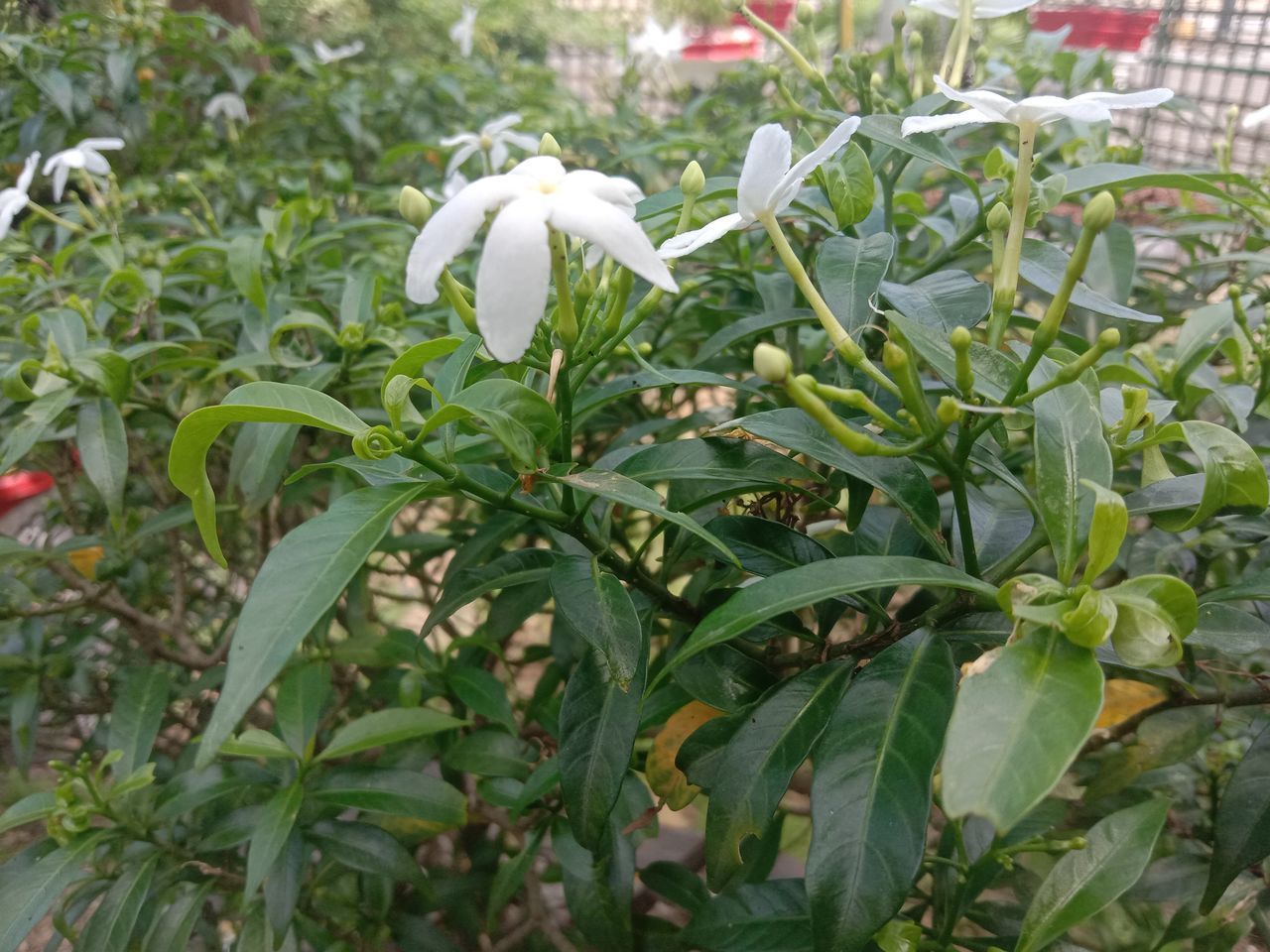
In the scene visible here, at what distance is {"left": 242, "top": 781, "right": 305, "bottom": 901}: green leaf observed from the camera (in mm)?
701

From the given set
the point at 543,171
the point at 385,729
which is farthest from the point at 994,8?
the point at 385,729

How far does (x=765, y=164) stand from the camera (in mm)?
516

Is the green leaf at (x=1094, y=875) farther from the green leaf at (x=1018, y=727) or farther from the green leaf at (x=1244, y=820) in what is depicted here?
the green leaf at (x=1018, y=727)

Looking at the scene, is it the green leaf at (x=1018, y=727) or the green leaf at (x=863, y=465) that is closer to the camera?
the green leaf at (x=1018, y=727)

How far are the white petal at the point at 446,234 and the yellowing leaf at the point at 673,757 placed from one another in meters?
0.44

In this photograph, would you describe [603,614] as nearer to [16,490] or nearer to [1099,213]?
[1099,213]

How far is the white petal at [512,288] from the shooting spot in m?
0.44

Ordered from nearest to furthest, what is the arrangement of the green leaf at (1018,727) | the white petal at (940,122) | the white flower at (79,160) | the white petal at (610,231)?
the green leaf at (1018,727) → the white petal at (610,231) → the white petal at (940,122) → the white flower at (79,160)

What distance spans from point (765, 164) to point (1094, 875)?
0.55m

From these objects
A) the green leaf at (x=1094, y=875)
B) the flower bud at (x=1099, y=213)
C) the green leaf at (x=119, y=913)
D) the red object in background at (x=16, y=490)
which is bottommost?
the red object in background at (x=16, y=490)

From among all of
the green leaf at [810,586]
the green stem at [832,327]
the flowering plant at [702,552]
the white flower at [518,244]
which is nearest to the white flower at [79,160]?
the flowering plant at [702,552]

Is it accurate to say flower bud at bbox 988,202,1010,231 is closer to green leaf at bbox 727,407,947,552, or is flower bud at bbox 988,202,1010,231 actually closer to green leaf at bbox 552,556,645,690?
green leaf at bbox 727,407,947,552

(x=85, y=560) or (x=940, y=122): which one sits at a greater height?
(x=940, y=122)

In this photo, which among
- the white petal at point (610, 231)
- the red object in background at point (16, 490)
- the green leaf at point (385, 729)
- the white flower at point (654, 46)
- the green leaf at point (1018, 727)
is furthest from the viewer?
the white flower at point (654, 46)
